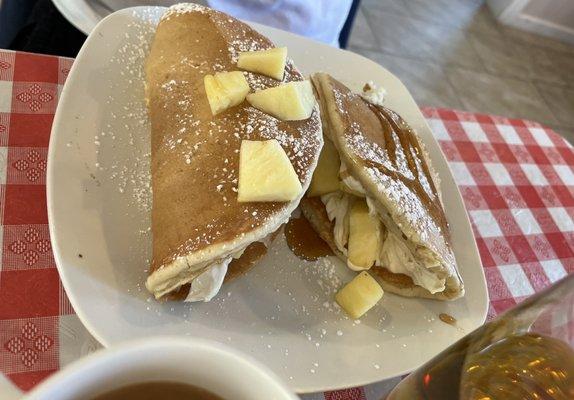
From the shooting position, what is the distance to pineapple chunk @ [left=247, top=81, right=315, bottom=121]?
1.01m

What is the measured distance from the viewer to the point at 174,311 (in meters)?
0.91

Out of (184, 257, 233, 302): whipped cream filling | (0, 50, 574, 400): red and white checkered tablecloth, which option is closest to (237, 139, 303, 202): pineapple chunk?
(184, 257, 233, 302): whipped cream filling

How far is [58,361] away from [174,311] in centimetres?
19

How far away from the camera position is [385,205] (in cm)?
110

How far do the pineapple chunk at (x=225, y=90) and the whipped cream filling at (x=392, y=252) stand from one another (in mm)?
281

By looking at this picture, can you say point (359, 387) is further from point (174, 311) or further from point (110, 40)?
point (110, 40)

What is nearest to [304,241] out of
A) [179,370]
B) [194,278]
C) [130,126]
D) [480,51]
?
[194,278]

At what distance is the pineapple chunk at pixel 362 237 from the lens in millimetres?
1119

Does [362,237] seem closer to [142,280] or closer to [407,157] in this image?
[407,157]

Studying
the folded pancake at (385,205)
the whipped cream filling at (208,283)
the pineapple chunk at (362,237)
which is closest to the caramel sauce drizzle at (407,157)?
the folded pancake at (385,205)

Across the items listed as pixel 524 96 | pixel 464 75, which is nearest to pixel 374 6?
pixel 464 75

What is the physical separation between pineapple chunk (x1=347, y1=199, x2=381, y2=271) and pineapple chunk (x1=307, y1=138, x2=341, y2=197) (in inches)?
2.7

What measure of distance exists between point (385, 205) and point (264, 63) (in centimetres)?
37

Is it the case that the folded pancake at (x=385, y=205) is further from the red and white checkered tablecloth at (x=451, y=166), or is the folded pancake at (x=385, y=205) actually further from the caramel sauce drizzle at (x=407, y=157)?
the red and white checkered tablecloth at (x=451, y=166)
